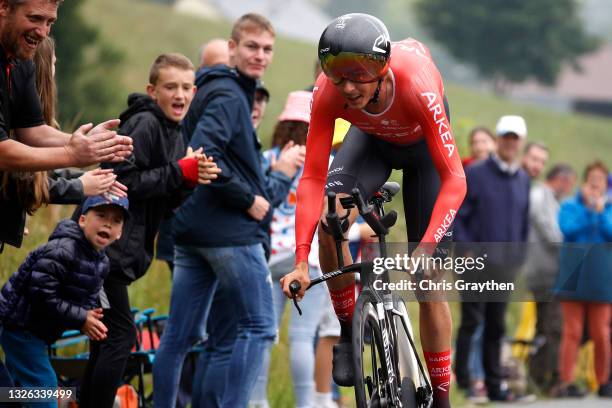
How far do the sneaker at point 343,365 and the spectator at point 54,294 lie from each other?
1406 mm

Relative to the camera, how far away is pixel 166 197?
318 inches

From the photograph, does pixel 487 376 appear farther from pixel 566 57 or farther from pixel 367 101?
pixel 566 57

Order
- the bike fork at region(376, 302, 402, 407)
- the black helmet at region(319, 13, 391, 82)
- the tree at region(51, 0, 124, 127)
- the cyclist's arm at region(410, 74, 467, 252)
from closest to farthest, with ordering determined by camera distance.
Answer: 1. the black helmet at region(319, 13, 391, 82)
2. the bike fork at region(376, 302, 402, 407)
3. the cyclist's arm at region(410, 74, 467, 252)
4. the tree at region(51, 0, 124, 127)

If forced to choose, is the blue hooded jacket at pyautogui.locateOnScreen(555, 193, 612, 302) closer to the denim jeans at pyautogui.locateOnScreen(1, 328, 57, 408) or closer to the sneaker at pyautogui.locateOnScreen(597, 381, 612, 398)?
the sneaker at pyautogui.locateOnScreen(597, 381, 612, 398)

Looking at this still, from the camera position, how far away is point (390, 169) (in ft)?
26.2

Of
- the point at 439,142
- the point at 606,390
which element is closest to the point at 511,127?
the point at 606,390

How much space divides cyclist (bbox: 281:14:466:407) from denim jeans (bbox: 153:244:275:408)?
3.22 feet

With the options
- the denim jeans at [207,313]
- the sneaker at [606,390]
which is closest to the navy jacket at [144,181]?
the denim jeans at [207,313]

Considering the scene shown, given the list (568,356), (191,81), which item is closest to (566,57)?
(568,356)

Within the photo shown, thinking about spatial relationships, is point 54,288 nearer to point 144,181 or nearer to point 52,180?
point 52,180

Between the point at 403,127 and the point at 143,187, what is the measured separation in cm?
170

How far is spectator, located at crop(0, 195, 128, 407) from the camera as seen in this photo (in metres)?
7.23

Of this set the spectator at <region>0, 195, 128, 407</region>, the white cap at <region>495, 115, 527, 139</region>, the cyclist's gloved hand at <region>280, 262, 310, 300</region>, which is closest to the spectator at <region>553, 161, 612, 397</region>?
the white cap at <region>495, 115, 527, 139</region>

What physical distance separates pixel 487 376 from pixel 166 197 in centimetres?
608
